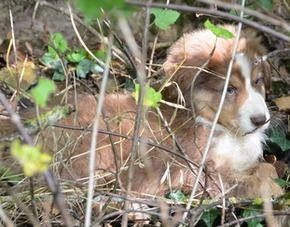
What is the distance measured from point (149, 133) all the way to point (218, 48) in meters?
0.64

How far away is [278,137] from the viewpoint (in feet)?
14.8

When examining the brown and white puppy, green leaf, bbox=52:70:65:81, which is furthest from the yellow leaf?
the brown and white puppy

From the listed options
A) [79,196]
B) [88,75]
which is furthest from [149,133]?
[88,75]

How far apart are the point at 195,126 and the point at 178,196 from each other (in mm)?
450

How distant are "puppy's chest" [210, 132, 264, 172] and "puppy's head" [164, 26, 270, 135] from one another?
12 centimetres

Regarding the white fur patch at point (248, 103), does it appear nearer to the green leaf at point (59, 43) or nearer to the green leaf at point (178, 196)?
the green leaf at point (178, 196)

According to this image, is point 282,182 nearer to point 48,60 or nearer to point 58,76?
point 58,76

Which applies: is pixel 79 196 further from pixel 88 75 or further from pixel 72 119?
pixel 88 75

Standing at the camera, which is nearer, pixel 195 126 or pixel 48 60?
pixel 195 126

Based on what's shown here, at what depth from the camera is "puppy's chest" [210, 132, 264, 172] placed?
4148mm

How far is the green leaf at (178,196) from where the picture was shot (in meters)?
3.88

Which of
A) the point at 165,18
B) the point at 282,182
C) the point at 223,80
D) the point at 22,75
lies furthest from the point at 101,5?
the point at 22,75

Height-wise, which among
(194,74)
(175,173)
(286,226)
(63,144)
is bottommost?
(286,226)

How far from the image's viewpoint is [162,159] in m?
4.04
